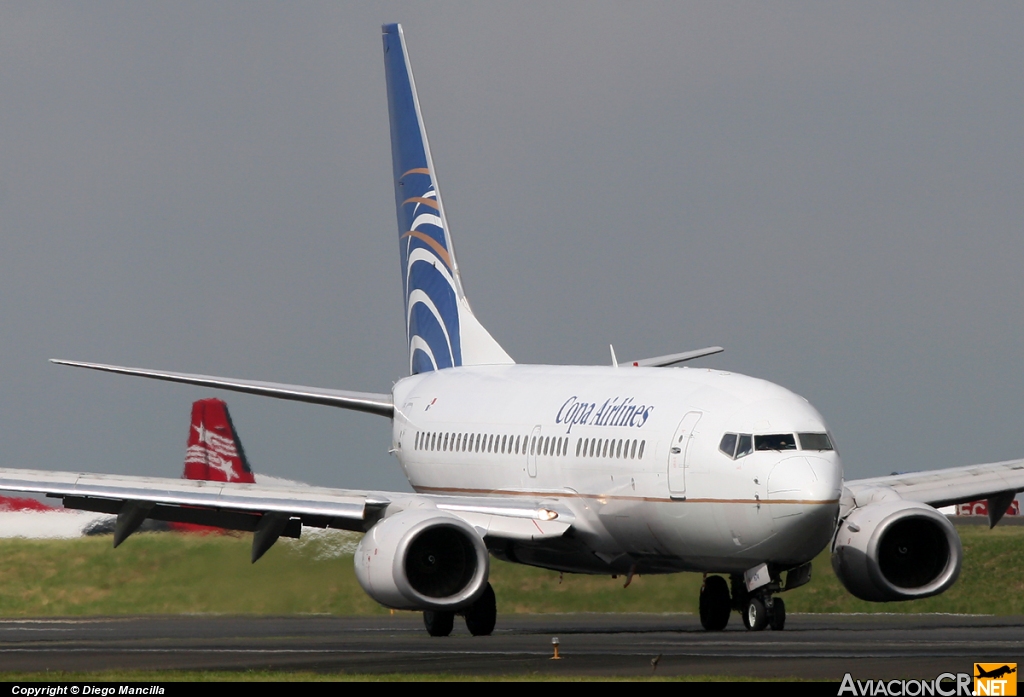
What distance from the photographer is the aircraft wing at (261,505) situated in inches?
1158

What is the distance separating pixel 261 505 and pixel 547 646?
5054mm

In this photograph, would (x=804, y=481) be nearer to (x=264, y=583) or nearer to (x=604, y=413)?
(x=604, y=413)

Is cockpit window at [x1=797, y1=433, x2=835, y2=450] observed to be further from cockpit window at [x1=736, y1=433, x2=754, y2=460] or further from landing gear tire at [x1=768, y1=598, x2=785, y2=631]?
landing gear tire at [x1=768, y1=598, x2=785, y2=631]

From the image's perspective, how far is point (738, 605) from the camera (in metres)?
30.0

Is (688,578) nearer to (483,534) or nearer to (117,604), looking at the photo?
(483,534)

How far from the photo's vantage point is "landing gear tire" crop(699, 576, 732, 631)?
31375mm

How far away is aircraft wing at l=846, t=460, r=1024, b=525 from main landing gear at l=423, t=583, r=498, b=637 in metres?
5.94

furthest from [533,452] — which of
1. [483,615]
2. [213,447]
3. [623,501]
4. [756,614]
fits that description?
[213,447]

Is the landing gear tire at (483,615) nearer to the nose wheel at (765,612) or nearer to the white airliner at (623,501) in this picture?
the white airliner at (623,501)

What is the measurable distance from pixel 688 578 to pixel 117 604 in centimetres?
A: 1344

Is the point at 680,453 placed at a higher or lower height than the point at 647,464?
higher

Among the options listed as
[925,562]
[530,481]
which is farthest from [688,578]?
[925,562]

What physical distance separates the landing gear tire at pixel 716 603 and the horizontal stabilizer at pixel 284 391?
28.7ft

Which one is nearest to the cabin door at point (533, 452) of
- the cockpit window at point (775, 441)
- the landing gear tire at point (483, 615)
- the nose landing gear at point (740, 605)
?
the landing gear tire at point (483, 615)
